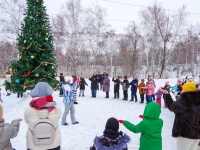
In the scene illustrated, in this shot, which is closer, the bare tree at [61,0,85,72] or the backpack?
the backpack

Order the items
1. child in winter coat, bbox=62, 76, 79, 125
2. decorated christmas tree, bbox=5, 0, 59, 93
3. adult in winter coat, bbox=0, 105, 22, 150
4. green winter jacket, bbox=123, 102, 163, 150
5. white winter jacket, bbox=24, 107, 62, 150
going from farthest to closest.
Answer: decorated christmas tree, bbox=5, 0, 59, 93
child in winter coat, bbox=62, 76, 79, 125
green winter jacket, bbox=123, 102, 163, 150
white winter jacket, bbox=24, 107, 62, 150
adult in winter coat, bbox=0, 105, 22, 150

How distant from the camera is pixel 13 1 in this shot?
23.7 meters

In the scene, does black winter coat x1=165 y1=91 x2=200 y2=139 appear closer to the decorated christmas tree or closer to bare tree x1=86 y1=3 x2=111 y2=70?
the decorated christmas tree

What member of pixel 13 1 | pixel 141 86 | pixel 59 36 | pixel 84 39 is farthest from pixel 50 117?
pixel 59 36

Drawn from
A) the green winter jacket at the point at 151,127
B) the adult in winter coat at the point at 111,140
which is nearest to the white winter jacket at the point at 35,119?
the adult in winter coat at the point at 111,140

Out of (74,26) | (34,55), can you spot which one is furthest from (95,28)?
(34,55)

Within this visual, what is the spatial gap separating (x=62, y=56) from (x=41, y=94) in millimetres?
32506

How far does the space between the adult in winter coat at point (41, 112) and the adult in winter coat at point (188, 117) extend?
7.05 ft

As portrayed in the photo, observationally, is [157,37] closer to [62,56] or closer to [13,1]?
[62,56]

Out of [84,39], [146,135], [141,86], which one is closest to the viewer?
[146,135]

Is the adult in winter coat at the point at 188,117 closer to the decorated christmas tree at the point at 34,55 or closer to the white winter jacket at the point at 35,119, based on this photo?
the white winter jacket at the point at 35,119

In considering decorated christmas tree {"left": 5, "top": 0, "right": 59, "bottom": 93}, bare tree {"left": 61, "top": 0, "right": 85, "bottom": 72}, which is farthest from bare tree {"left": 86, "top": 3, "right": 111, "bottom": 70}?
decorated christmas tree {"left": 5, "top": 0, "right": 59, "bottom": 93}

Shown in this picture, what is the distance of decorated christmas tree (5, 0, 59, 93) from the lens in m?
11.9

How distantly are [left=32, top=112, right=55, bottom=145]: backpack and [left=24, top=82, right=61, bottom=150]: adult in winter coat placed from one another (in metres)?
0.09
